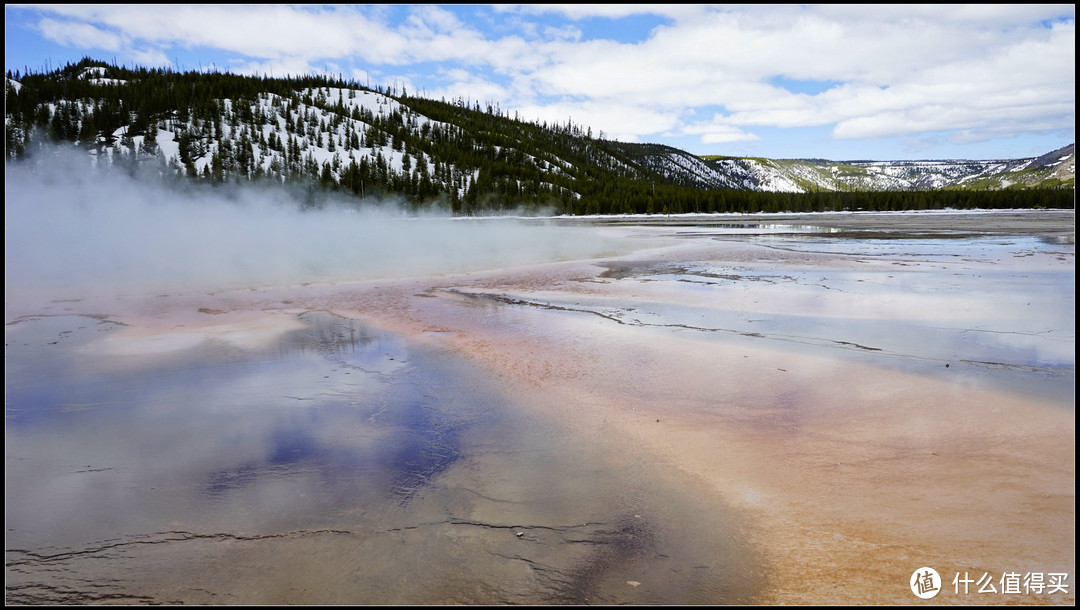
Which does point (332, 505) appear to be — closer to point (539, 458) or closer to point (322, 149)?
point (539, 458)

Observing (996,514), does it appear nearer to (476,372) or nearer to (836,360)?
(836,360)

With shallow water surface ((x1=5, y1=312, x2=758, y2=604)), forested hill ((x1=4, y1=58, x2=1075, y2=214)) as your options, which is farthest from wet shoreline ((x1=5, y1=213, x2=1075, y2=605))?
forested hill ((x1=4, y1=58, x2=1075, y2=214))

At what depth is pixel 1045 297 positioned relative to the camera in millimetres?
10102

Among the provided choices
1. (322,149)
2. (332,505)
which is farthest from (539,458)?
(322,149)

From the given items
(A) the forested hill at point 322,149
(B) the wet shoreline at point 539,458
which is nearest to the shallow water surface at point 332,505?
(B) the wet shoreline at point 539,458

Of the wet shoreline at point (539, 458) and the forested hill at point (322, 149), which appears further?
the forested hill at point (322, 149)

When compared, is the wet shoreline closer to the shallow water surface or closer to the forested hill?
the shallow water surface

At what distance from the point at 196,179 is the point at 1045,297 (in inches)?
3693

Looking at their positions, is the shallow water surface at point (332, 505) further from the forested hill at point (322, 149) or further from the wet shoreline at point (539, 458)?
the forested hill at point (322, 149)

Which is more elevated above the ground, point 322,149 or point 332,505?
point 322,149

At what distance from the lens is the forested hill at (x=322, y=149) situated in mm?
88125

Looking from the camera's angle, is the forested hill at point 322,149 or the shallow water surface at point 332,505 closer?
the shallow water surface at point 332,505

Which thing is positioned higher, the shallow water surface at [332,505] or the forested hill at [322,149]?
the forested hill at [322,149]

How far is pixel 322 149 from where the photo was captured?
104 m
